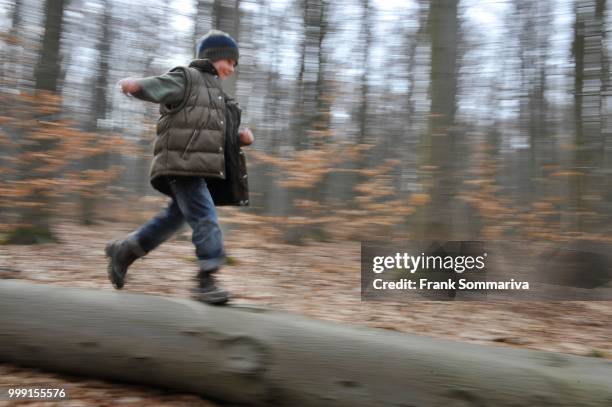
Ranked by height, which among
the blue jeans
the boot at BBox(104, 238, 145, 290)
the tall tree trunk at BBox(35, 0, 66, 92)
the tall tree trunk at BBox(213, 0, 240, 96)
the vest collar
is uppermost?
the tall tree trunk at BBox(213, 0, 240, 96)

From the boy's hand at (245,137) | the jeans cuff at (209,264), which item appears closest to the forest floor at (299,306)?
the jeans cuff at (209,264)

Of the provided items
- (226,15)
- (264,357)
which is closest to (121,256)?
(264,357)

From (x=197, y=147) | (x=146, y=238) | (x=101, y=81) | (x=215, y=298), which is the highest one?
(x=101, y=81)

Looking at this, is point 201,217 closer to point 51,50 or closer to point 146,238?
point 146,238

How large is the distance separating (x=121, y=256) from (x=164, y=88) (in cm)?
133

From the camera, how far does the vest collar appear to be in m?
3.48

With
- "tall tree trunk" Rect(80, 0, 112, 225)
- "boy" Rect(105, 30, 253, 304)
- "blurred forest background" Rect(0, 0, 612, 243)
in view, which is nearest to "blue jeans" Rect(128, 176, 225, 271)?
"boy" Rect(105, 30, 253, 304)

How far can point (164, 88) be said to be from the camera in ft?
10.5

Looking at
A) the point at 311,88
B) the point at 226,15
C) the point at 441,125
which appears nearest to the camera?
the point at 441,125

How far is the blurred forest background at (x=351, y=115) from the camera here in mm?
5418

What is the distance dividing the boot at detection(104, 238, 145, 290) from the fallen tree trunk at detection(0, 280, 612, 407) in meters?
0.32

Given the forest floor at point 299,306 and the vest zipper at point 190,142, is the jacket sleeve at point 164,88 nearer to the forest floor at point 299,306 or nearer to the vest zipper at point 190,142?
the vest zipper at point 190,142

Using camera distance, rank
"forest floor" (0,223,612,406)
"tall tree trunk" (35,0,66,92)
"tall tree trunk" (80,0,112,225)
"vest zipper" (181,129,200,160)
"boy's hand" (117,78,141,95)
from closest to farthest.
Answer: "boy's hand" (117,78,141,95) → "forest floor" (0,223,612,406) → "vest zipper" (181,129,200,160) → "tall tree trunk" (35,0,66,92) → "tall tree trunk" (80,0,112,225)

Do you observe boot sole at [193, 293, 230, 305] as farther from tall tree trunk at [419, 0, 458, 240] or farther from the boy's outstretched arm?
tall tree trunk at [419, 0, 458, 240]
